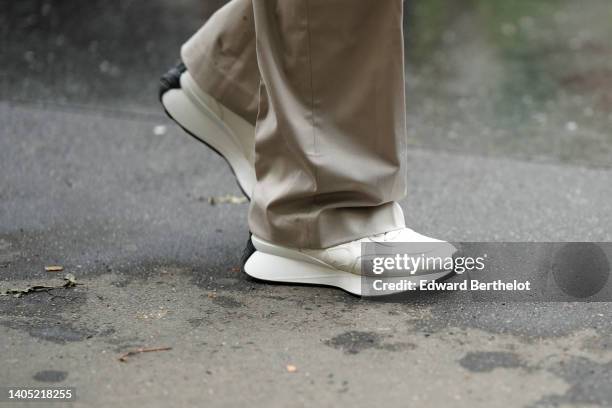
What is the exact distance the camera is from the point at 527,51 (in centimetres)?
536

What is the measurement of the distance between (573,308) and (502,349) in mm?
333

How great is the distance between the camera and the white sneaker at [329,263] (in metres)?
2.41

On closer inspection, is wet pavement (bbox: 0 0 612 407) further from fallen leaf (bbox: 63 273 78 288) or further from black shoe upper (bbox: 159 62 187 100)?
black shoe upper (bbox: 159 62 187 100)

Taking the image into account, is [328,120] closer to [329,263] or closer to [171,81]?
[329,263]

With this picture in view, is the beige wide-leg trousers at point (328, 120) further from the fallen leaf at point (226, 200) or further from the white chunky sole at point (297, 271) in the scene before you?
the fallen leaf at point (226, 200)

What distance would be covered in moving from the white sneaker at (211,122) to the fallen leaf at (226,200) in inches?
17.5

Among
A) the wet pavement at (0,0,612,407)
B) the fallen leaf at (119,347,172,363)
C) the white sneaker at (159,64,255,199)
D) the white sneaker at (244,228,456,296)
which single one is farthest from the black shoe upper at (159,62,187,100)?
the fallen leaf at (119,347,172,363)

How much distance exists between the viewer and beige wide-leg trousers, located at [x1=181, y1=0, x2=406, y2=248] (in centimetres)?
227

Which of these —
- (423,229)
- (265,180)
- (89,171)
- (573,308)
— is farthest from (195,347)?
(89,171)

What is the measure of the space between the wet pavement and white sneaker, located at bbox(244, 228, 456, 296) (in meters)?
0.05

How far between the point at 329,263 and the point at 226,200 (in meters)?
0.92

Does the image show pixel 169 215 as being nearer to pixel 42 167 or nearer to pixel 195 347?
pixel 42 167

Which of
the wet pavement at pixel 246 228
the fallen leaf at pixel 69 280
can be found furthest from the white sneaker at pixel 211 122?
the fallen leaf at pixel 69 280

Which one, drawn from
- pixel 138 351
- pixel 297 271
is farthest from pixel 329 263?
pixel 138 351
